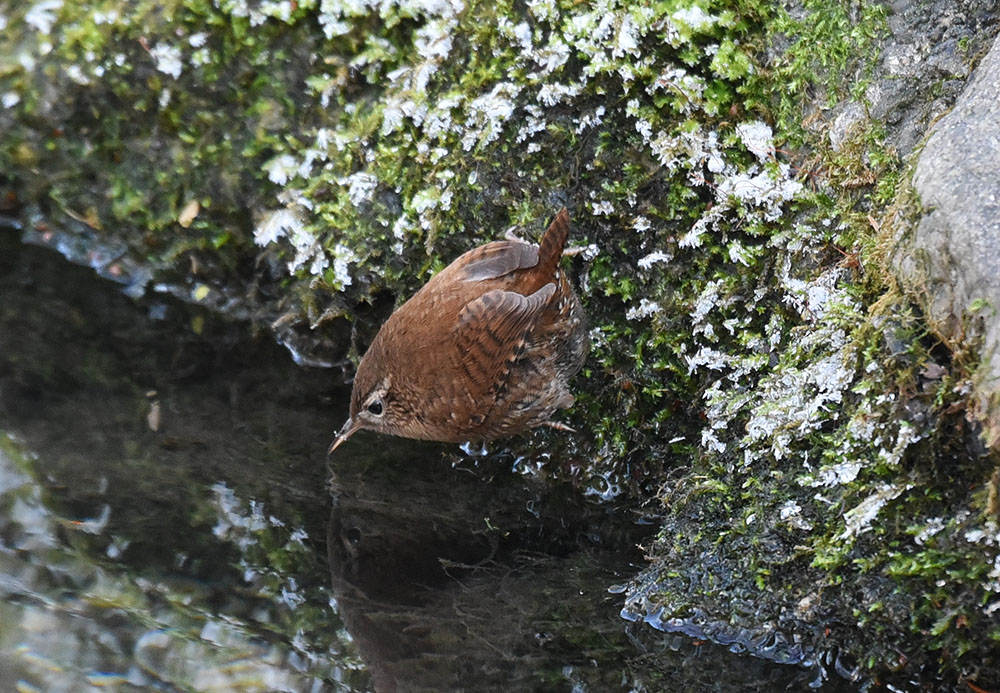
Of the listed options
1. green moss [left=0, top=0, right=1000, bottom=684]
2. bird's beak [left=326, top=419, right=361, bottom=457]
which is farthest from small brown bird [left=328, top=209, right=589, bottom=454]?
green moss [left=0, top=0, right=1000, bottom=684]

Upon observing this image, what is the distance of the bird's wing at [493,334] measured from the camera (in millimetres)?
4281

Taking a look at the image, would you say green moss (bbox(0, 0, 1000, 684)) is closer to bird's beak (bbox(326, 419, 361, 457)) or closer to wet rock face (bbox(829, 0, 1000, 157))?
wet rock face (bbox(829, 0, 1000, 157))

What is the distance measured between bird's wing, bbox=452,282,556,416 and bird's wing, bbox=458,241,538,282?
0.14m

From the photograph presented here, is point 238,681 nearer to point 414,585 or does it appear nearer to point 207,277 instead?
point 414,585

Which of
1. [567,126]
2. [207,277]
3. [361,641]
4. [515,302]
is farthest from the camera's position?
[207,277]

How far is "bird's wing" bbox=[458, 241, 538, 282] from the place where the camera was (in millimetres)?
4359

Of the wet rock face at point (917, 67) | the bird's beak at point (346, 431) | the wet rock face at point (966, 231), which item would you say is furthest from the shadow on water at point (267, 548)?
the wet rock face at point (917, 67)

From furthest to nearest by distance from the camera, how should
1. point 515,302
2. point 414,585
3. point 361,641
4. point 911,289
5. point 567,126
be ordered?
point 567,126 → point 515,302 → point 414,585 → point 361,641 → point 911,289

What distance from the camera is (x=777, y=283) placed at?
406cm

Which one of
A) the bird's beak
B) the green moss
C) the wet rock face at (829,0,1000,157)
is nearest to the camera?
the green moss

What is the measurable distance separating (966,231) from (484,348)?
2.09 metres

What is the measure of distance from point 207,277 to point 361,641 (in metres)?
3.26

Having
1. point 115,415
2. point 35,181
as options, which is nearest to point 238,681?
point 115,415

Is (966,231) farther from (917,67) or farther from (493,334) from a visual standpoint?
(493,334)
